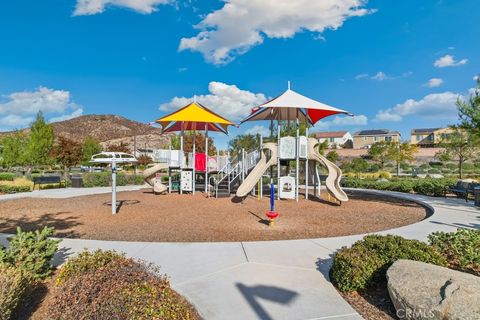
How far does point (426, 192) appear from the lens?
17.3 metres

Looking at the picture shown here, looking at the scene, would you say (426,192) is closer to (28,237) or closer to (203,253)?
(203,253)

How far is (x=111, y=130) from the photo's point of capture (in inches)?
4336

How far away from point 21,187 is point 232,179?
12.2 metres

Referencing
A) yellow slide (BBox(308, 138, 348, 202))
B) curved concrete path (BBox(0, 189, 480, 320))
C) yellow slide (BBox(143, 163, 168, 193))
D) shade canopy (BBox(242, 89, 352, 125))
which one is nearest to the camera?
curved concrete path (BBox(0, 189, 480, 320))

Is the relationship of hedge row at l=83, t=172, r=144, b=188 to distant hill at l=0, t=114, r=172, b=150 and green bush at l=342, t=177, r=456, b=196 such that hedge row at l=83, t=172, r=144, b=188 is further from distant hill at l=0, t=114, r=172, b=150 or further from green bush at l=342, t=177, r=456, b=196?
distant hill at l=0, t=114, r=172, b=150

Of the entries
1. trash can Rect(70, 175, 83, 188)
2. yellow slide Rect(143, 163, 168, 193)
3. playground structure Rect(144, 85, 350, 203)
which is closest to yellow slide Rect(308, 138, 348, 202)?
playground structure Rect(144, 85, 350, 203)

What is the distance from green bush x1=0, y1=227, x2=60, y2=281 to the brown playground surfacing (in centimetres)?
263

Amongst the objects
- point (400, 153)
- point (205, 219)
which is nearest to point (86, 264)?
point (205, 219)

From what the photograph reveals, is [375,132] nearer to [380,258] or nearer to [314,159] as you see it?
[314,159]

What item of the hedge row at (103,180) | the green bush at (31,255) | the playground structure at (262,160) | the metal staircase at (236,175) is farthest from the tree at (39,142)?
the green bush at (31,255)

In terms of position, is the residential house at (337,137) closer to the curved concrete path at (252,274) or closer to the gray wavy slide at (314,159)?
the gray wavy slide at (314,159)

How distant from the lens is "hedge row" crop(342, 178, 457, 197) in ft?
54.8

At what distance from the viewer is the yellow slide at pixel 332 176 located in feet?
43.9

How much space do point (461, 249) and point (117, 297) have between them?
17.4 ft
